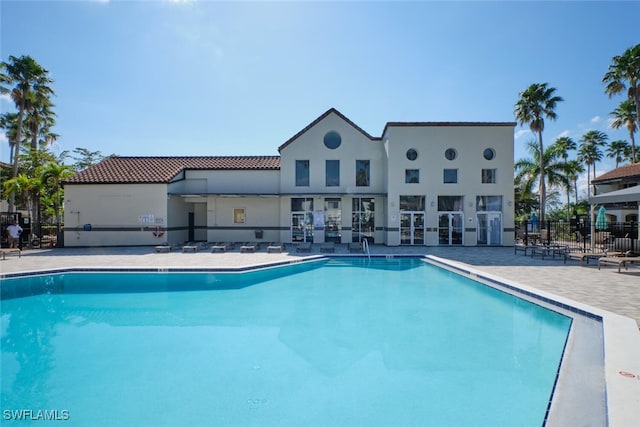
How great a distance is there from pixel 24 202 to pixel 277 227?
1800 cm

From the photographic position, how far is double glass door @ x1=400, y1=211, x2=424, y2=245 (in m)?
19.4

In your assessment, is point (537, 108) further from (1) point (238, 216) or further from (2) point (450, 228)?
(1) point (238, 216)

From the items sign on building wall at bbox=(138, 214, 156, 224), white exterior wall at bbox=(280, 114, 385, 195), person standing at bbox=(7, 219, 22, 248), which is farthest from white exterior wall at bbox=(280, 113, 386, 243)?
person standing at bbox=(7, 219, 22, 248)

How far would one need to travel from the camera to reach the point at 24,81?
23156 mm

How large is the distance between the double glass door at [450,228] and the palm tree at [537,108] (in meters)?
10.1

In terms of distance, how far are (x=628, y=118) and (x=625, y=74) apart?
984 centimetres

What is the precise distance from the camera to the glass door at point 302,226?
20.7m

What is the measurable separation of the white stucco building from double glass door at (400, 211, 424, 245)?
64 mm

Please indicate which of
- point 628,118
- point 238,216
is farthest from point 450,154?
point 628,118

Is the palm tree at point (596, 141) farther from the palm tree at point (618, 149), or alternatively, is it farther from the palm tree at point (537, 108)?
the palm tree at point (537, 108)

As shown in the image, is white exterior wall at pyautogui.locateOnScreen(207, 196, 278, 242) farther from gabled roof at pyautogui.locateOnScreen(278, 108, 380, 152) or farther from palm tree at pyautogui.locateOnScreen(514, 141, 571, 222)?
palm tree at pyautogui.locateOnScreen(514, 141, 571, 222)

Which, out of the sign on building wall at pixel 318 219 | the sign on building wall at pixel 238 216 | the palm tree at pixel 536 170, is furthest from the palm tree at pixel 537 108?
the sign on building wall at pixel 238 216

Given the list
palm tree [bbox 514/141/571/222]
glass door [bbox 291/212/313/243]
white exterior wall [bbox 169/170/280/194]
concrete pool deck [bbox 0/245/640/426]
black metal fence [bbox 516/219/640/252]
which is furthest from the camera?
palm tree [bbox 514/141/571/222]

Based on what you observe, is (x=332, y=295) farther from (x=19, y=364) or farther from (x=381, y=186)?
(x=381, y=186)
